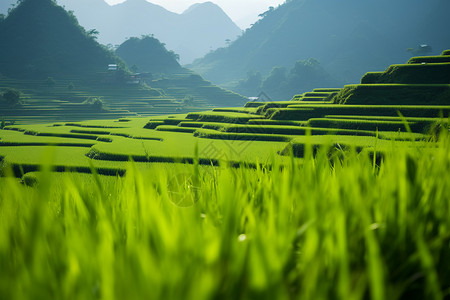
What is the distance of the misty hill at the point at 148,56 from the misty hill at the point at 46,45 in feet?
57.0

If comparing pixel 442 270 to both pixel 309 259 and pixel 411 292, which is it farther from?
pixel 309 259

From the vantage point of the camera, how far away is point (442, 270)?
1.98ft

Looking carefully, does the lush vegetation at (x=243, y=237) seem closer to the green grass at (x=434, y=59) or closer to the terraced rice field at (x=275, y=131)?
the terraced rice field at (x=275, y=131)

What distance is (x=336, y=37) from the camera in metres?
113

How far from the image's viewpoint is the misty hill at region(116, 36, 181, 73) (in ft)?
278

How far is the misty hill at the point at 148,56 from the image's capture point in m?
84.7

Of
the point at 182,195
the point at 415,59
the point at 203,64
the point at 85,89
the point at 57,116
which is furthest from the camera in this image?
the point at 203,64

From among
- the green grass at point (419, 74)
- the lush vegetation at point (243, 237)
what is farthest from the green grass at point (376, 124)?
the lush vegetation at point (243, 237)

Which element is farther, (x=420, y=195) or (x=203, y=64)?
(x=203, y=64)

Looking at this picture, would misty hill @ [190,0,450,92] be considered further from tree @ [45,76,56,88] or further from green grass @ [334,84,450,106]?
green grass @ [334,84,450,106]

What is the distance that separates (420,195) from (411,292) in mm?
220

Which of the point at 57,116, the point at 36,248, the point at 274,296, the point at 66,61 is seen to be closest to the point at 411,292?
the point at 274,296

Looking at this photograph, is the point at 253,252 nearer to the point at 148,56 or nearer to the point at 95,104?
the point at 95,104

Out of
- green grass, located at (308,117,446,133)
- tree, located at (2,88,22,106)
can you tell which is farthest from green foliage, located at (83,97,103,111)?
green grass, located at (308,117,446,133)
